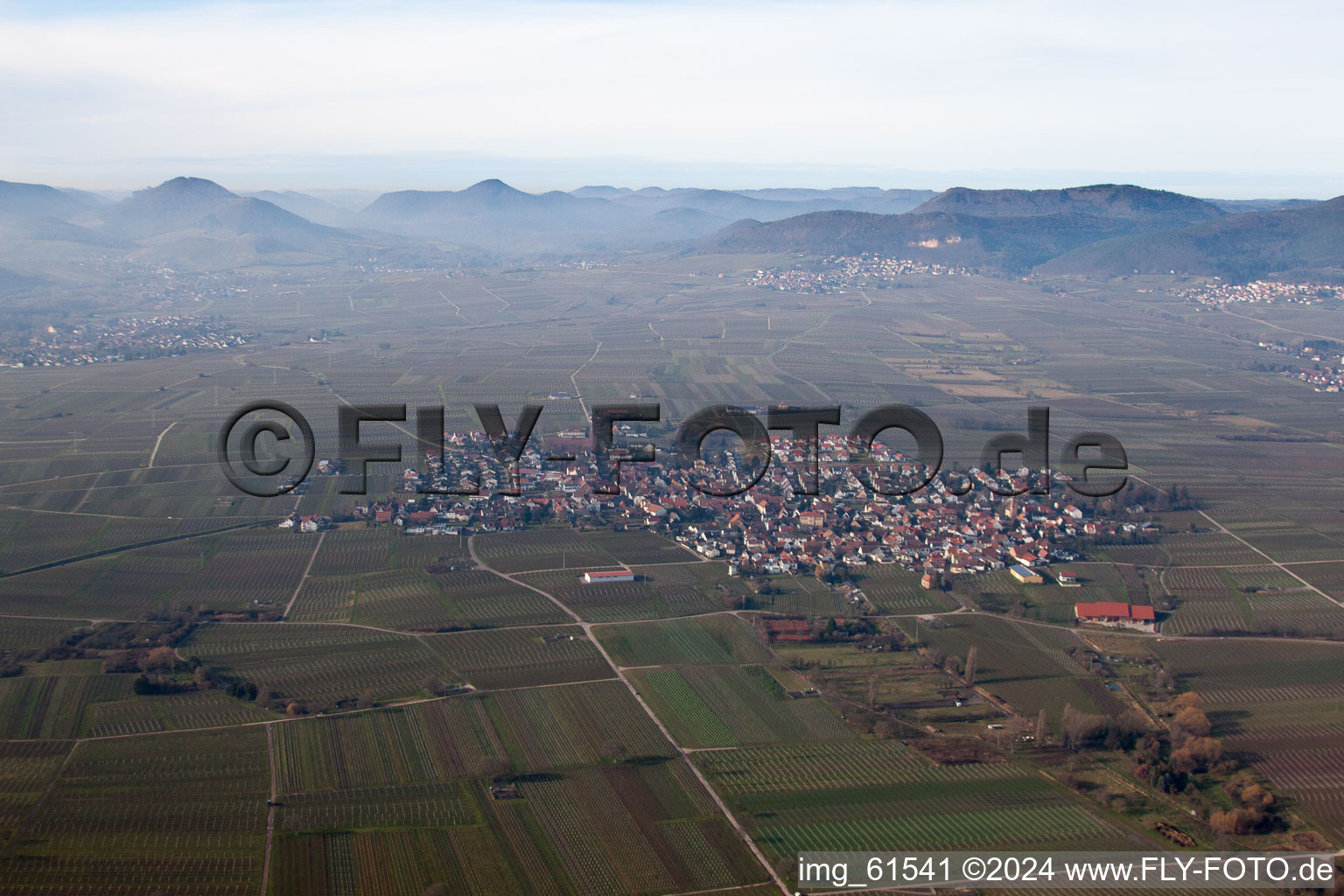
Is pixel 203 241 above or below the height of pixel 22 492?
above

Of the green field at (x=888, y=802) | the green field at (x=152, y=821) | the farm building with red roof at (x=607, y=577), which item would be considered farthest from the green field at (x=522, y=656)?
the green field at (x=152, y=821)

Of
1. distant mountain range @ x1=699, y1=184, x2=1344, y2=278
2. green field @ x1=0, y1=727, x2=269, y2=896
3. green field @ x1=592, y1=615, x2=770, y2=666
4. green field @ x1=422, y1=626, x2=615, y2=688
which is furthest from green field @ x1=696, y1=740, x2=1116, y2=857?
distant mountain range @ x1=699, y1=184, x2=1344, y2=278

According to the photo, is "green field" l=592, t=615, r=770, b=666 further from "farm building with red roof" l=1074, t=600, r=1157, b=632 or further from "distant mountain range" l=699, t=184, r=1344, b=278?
"distant mountain range" l=699, t=184, r=1344, b=278

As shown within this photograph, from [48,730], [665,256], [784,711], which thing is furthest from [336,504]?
[665,256]

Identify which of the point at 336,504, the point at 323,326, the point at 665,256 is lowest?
the point at 336,504

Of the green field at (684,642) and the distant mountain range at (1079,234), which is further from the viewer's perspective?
the distant mountain range at (1079,234)

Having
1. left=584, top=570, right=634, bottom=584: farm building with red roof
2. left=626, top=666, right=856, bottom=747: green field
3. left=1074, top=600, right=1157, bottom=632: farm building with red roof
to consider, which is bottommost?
left=626, top=666, right=856, bottom=747: green field

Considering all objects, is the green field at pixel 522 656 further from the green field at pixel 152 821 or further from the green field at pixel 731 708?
the green field at pixel 152 821

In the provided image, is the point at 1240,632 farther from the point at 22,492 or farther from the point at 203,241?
the point at 203,241
